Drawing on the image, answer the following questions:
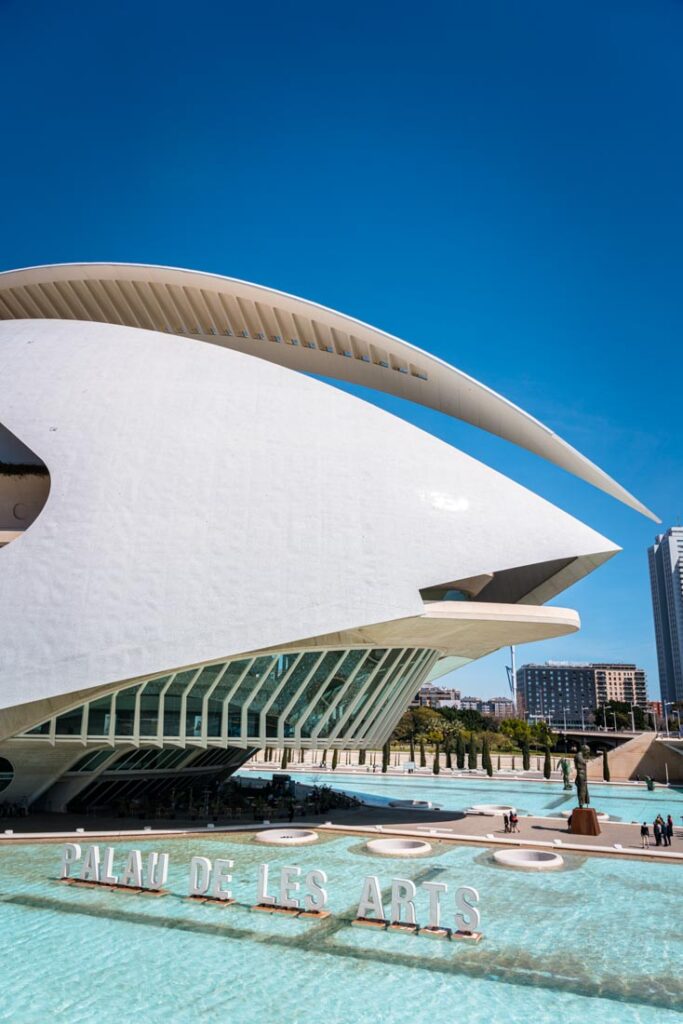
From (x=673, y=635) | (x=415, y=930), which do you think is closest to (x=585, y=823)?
(x=415, y=930)

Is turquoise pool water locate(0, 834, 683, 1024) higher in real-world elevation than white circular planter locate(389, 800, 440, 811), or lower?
lower

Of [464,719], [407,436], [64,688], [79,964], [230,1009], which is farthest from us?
[464,719]

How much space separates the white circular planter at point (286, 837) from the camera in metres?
20.8

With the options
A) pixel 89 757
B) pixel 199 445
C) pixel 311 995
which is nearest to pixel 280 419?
pixel 199 445

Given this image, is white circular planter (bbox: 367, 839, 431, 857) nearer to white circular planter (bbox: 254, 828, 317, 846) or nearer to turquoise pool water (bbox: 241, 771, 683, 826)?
white circular planter (bbox: 254, 828, 317, 846)

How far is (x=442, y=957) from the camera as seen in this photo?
A: 11.3 m

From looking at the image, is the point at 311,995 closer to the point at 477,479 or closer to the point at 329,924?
the point at 329,924

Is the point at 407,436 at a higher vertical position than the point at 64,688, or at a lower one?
higher

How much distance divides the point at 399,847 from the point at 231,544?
8957 millimetres

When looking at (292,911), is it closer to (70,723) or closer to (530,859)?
(530,859)

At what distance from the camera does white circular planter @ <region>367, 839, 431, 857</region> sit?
19.4 meters

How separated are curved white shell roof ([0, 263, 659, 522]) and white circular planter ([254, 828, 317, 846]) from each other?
1303cm

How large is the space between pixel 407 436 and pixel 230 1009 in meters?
16.2

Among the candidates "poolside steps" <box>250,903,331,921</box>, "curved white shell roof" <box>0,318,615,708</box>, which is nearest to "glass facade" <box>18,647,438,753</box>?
"curved white shell roof" <box>0,318,615,708</box>
